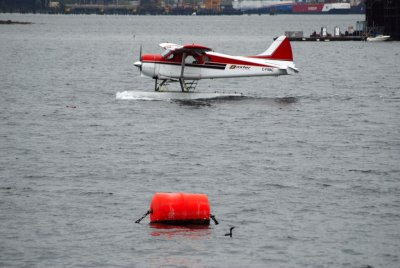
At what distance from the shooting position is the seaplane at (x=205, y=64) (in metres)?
44.7

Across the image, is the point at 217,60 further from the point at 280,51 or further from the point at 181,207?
the point at 181,207

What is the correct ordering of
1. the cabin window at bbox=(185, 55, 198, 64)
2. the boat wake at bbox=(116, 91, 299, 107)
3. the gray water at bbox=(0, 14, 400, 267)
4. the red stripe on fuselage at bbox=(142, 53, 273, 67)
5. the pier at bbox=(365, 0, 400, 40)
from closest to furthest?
the gray water at bbox=(0, 14, 400, 267)
the red stripe on fuselage at bbox=(142, 53, 273, 67)
the cabin window at bbox=(185, 55, 198, 64)
the boat wake at bbox=(116, 91, 299, 107)
the pier at bbox=(365, 0, 400, 40)

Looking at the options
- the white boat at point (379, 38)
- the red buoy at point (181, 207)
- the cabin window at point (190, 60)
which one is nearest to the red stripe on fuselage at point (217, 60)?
the cabin window at point (190, 60)

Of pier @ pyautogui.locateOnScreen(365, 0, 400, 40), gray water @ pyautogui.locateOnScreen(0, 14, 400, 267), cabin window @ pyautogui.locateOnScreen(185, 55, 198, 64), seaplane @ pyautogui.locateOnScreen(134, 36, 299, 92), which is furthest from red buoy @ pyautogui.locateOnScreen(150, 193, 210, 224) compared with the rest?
pier @ pyautogui.locateOnScreen(365, 0, 400, 40)

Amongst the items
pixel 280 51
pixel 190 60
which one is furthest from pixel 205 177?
pixel 280 51

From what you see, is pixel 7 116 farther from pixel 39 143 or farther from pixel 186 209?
pixel 186 209

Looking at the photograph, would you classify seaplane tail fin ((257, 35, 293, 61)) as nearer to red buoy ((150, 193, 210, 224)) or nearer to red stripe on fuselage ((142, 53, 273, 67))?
red stripe on fuselage ((142, 53, 273, 67))

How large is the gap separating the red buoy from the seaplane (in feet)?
72.0

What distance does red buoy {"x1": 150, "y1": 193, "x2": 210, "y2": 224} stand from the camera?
22594 mm

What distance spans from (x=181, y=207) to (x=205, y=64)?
76.9 ft

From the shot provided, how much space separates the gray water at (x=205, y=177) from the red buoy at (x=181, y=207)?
389 mm

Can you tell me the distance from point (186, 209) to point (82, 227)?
2499 millimetres

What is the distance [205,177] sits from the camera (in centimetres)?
2888

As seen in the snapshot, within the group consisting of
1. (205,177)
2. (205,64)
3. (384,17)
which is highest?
(384,17)
